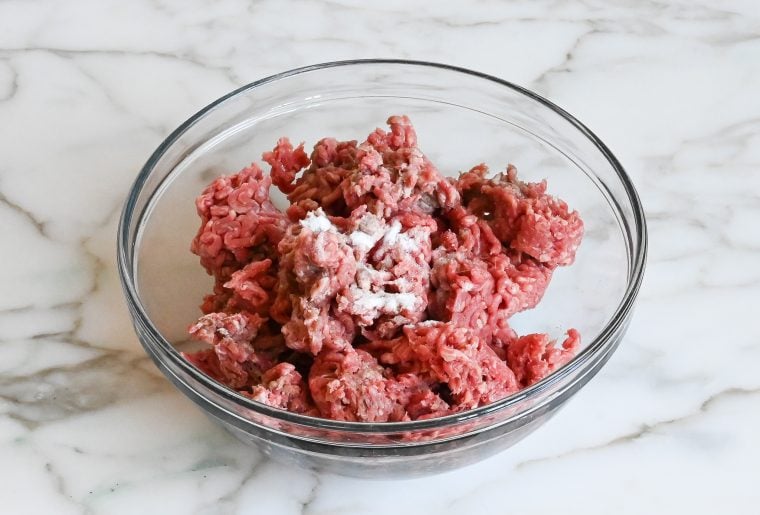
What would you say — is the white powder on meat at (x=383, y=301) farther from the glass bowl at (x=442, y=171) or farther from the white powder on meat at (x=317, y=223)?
the glass bowl at (x=442, y=171)

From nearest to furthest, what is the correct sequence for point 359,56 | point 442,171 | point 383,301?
point 383,301, point 442,171, point 359,56

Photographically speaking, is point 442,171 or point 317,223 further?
point 442,171

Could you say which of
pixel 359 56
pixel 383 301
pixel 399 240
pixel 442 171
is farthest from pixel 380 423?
pixel 359 56

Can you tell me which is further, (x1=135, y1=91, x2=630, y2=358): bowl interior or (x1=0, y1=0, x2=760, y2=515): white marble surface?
(x1=135, y1=91, x2=630, y2=358): bowl interior

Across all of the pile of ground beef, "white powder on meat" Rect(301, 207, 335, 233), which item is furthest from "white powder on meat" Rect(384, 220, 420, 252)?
"white powder on meat" Rect(301, 207, 335, 233)

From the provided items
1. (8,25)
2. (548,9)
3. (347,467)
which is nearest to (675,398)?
(347,467)

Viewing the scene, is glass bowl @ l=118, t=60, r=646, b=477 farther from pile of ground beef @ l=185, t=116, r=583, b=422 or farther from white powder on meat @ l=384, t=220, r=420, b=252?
white powder on meat @ l=384, t=220, r=420, b=252

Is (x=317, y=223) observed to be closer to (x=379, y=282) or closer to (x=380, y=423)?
(x=379, y=282)
